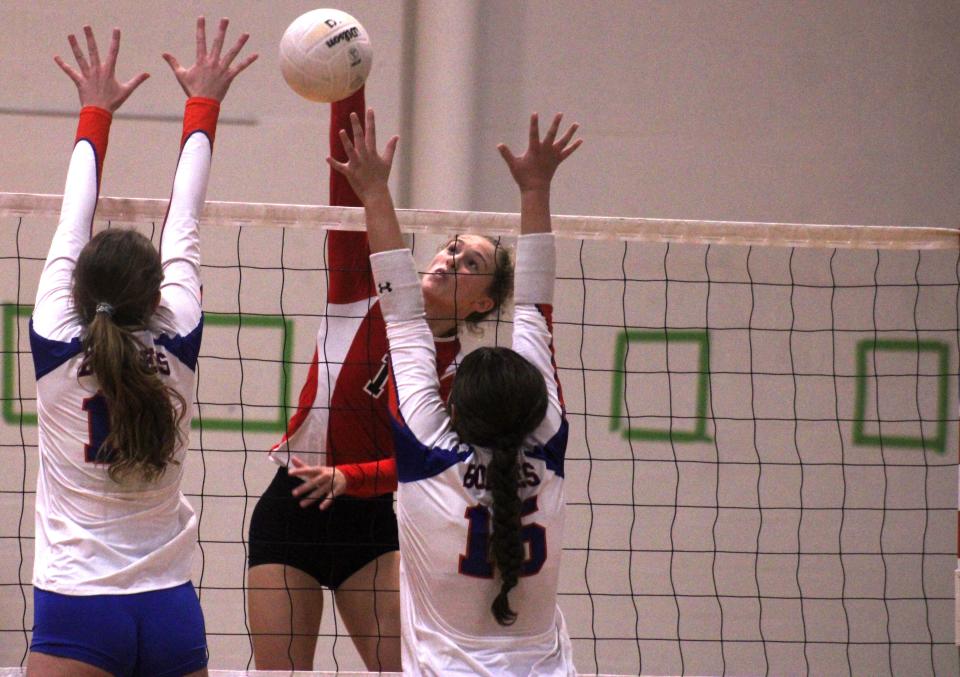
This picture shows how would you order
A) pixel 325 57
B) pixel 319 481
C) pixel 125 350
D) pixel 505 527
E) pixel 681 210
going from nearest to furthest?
pixel 505 527, pixel 125 350, pixel 325 57, pixel 319 481, pixel 681 210

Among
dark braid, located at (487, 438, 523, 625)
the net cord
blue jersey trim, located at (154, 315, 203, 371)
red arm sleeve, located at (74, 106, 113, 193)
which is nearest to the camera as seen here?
dark braid, located at (487, 438, 523, 625)

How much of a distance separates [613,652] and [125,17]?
4394 mm

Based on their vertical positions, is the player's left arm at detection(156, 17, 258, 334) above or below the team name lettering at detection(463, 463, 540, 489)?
above

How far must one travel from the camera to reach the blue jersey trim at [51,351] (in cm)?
243

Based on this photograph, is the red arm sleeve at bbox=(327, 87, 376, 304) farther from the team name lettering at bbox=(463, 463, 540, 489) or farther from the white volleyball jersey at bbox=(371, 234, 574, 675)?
the team name lettering at bbox=(463, 463, 540, 489)

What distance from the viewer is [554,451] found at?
7.95ft

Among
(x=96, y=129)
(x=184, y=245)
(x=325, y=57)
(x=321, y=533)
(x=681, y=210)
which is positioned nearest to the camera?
(x=184, y=245)

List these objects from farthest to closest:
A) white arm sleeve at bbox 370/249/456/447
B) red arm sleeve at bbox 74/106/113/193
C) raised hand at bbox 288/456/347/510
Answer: raised hand at bbox 288/456/347/510 → red arm sleeve at bbox 74/106/113/193 → white arm sleeve at bbox 370/249/456/447

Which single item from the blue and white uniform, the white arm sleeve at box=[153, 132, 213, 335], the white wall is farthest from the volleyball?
the white wall

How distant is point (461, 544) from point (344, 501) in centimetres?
117

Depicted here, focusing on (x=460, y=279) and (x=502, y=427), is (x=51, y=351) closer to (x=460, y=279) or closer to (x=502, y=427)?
(x=502, y=427)

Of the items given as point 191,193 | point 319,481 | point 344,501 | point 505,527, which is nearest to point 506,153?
point 191,193

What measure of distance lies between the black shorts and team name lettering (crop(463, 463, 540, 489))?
1127 millimetres

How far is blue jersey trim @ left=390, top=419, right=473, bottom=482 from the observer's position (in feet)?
7.70
